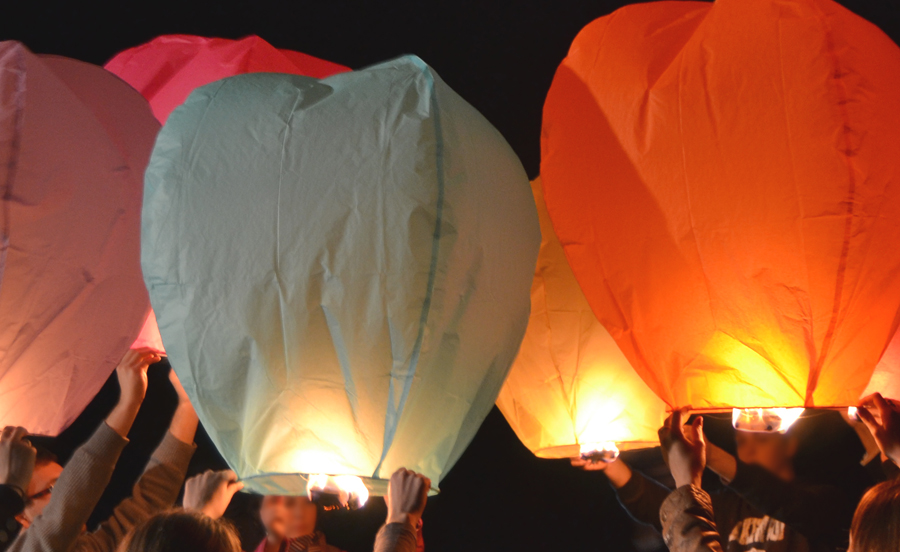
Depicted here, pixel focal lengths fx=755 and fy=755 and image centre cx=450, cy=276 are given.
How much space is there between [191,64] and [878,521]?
1817 mm

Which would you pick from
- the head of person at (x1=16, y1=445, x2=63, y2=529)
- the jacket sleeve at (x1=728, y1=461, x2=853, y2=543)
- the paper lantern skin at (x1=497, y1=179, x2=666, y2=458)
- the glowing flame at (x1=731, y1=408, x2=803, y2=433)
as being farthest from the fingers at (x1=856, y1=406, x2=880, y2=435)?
the head of person at (x1=16, y1=445, x2=63, y2=529)

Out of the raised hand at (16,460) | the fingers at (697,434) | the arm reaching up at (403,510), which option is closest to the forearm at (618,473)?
the fingers at (697,434)

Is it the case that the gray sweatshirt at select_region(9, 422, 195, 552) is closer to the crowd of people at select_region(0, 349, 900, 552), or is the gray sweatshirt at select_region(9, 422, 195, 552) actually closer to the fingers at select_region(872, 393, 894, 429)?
the crowd of people at select_region(0, 349, 900, 552)

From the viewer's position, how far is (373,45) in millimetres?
3859

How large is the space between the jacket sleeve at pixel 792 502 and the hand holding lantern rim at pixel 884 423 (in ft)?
0.74

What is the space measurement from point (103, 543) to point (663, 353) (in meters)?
1.26

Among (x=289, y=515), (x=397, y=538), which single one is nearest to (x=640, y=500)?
(x=289, y=515)

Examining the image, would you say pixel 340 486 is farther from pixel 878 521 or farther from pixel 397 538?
pixel 878 521

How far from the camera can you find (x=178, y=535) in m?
1.01

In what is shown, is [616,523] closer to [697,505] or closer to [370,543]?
[370,543]

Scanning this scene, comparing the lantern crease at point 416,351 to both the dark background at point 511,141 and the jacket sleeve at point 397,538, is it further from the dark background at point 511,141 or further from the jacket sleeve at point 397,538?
the dark background at point 511,141

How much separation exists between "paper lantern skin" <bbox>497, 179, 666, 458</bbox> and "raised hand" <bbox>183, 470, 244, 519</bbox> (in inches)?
29.0

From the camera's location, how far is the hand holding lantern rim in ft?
4.65

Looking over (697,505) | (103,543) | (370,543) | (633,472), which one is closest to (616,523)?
(370,543)
